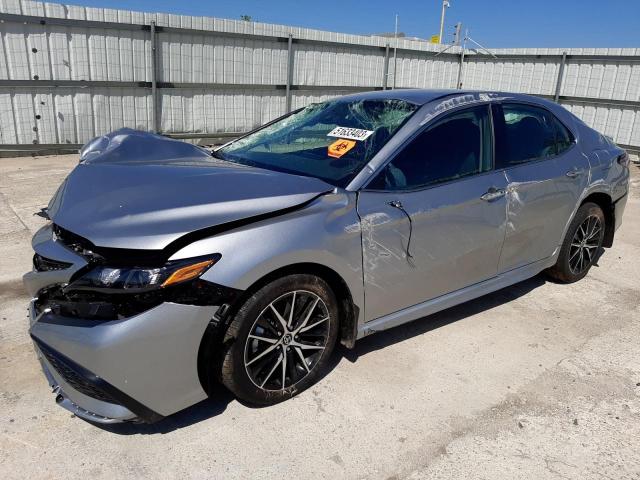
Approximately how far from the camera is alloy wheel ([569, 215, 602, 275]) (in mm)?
4321

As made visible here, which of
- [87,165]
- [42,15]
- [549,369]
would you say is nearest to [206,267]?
[87,165]

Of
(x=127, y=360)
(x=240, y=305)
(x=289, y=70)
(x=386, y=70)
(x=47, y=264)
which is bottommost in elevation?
(x=127, y=360)

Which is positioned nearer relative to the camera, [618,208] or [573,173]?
[573,173]

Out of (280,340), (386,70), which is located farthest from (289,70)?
(280,340)

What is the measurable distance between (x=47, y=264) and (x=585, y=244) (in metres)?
4.05

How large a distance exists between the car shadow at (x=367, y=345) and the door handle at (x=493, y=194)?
956 millimetres

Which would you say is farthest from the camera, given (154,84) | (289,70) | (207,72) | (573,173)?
(289,70)

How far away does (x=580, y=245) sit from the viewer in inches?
173

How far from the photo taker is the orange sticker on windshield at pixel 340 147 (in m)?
3.11

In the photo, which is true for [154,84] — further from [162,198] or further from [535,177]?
[162,198]

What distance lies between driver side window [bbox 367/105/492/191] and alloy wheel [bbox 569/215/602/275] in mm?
1415

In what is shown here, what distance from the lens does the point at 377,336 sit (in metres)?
3.51

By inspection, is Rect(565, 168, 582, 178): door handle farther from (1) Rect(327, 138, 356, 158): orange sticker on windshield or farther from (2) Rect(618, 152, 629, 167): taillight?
(1) Rect(327, 138, 356, 158): orange sticker on windshield

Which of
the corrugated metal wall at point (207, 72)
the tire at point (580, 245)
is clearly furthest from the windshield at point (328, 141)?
the corrugated metal wall at point (207, 72)
